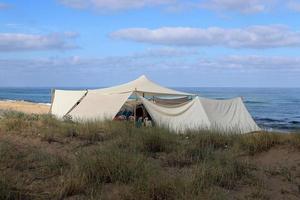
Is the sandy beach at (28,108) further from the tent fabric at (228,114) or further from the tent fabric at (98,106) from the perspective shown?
the tent fabric at (228,114)

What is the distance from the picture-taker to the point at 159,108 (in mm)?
19172

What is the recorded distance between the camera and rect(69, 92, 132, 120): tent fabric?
19.8 metres

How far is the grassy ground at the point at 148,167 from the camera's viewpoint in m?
6.70

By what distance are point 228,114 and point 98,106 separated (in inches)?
210

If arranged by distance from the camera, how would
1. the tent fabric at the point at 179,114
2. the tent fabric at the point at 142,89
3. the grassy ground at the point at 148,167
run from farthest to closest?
the tent fabric at the point at 142,89
the tent fabric at the point at 179,114
the grassy ground at the point at 148,167

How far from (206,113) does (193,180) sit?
477 inches

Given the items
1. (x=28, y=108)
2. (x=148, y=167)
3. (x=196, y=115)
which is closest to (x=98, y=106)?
(x=196, y=115)

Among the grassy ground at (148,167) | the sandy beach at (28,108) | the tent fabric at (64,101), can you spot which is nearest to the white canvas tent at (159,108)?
the tent fabric at (64,101)

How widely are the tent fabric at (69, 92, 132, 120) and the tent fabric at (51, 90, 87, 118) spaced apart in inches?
33.0

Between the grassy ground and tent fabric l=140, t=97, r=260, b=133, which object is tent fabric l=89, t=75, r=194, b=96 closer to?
tent fabric l=140, t=97, r=260, b=133

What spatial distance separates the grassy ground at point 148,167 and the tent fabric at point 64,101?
9532mm

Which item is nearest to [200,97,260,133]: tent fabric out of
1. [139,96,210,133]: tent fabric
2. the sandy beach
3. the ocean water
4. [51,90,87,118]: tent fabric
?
[139,96,210,133]: tent fabric

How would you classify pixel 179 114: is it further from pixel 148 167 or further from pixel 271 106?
pixel 271 106

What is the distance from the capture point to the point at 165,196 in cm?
649
